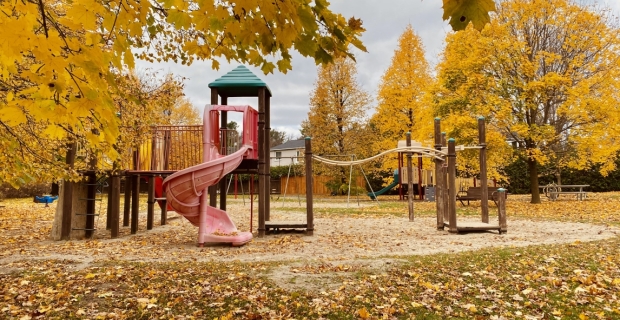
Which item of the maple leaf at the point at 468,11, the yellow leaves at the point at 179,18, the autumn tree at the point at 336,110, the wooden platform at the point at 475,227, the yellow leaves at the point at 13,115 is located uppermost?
the autumn tree at the point at 336,110

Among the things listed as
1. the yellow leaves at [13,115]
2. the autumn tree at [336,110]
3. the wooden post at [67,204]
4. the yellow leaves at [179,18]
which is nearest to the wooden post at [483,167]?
the yellow leaves at [179,18]

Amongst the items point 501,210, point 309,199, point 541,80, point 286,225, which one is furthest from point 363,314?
point 541,80

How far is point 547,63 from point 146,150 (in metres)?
14.8

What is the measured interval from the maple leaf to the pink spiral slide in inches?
275

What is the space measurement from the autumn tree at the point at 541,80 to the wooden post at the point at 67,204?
42.9 ft

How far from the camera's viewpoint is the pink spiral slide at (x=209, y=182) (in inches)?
315

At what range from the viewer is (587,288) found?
436 cm

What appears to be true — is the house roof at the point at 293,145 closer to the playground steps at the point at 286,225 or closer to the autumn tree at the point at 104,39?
the playground steps at the point at 286,225

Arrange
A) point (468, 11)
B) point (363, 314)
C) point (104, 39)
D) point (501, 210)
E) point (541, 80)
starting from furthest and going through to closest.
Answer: point (541, 80) → point (501, 210) → point (363, 314) → point (104, 39) → point (468, 11)

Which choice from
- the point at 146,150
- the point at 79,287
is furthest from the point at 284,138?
the point at 79,287

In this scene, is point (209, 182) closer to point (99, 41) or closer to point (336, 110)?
point (99, 41)

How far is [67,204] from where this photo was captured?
352 inches

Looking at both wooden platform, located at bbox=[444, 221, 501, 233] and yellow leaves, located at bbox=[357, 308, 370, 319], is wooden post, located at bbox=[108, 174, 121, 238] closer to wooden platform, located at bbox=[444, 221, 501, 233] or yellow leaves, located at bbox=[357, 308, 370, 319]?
yellow leaves, located at bbox=[357, 308, 370, 319]

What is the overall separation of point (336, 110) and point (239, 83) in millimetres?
16915
